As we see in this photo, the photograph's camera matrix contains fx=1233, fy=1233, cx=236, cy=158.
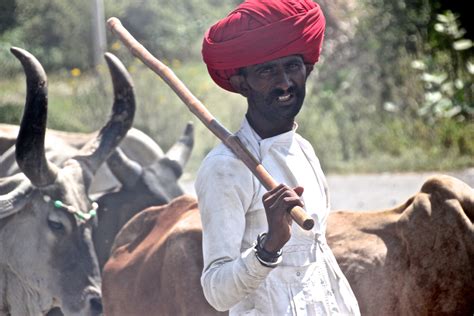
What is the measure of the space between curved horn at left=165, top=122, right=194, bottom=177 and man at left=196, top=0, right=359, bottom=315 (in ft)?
10.4

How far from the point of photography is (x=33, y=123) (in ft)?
18.8

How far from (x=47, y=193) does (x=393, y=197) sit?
18.1ft

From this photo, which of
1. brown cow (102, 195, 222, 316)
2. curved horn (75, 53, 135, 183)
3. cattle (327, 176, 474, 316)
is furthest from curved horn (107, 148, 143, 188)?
cattle (327, 176, 474, 316)

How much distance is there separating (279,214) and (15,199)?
111 inches

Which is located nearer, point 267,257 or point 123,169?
point 267,257

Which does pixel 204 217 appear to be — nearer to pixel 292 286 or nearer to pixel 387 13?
pixel 292 286

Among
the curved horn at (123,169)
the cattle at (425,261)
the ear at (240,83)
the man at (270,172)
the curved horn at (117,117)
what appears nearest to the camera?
the man at (270,172)

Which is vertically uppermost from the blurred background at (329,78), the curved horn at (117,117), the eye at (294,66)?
the eye at (294,66)

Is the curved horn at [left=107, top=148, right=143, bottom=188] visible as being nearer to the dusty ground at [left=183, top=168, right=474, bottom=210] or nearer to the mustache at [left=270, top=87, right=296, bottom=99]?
the mustache at [left=270, top=87, right=296, bottom=99]

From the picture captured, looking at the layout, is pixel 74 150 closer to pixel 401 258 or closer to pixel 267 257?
→ pixel 401 258

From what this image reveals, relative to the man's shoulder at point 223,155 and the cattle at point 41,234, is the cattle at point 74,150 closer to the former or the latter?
the cattle at point 41,234

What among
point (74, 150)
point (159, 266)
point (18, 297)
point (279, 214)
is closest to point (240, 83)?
point (279, 214)

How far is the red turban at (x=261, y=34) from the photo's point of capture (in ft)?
11.9

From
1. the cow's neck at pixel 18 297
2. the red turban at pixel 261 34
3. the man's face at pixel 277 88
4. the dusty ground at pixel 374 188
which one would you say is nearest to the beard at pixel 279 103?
the man's face at pixel 277 88
